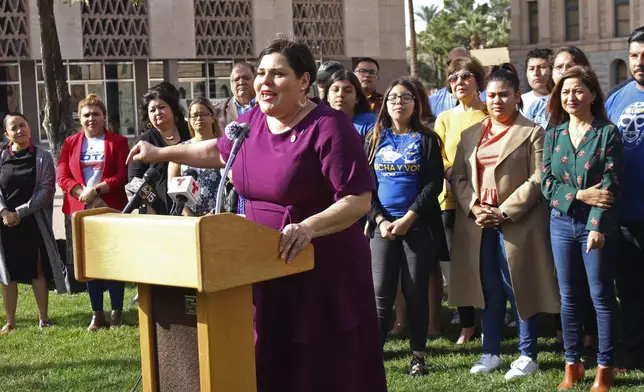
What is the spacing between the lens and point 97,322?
9.14m

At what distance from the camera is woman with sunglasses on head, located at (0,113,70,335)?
30.3ft

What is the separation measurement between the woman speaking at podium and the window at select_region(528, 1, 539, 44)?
62.8 metres

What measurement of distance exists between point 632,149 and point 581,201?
2.02 feet

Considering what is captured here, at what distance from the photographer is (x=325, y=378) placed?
14.7 ft

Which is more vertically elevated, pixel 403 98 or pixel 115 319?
pixel 403 98

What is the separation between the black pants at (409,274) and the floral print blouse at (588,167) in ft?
3.73

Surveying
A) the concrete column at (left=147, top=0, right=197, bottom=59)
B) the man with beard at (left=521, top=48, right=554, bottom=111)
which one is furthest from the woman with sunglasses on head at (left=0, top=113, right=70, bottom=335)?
the concrete column at (left=147, top=0, right=197, bottom=59)

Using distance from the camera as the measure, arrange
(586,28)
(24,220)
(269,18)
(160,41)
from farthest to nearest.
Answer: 1. (586,28)
2. (269,18)
3. (160,41)
4. (24,220)

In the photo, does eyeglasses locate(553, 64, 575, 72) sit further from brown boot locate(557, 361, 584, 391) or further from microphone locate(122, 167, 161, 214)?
microphone locate(122, 167, 161, 214)

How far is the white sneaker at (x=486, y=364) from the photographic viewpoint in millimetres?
7027

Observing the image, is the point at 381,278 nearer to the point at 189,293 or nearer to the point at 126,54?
the point at 189,293

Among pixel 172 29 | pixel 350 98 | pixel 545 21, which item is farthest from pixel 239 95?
pixel 545 21

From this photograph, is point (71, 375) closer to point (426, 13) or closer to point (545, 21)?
point (545, 21)

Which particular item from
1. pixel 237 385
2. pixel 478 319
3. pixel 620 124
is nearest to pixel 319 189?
pixel 237 385
